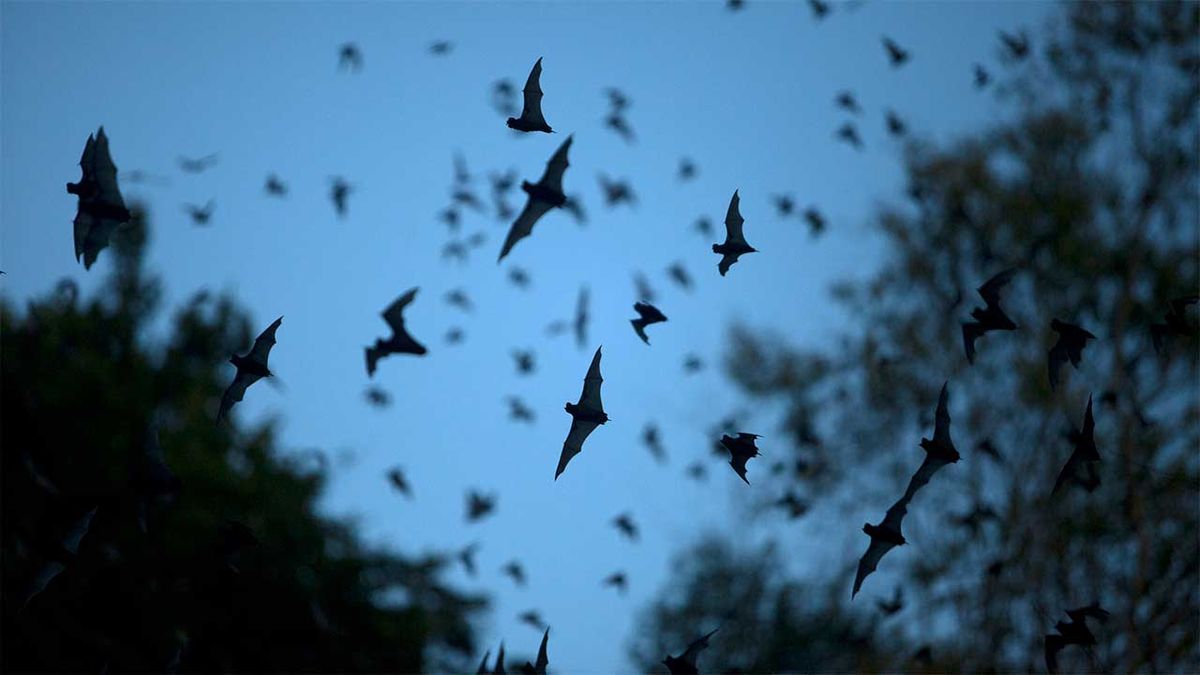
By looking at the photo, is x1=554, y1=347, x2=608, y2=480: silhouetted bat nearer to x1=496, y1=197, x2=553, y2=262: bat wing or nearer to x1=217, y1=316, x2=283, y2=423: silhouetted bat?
x1=496, y1=197, x2=553, y2=262: bat wing

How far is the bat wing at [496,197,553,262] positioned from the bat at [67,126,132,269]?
6.64 ft

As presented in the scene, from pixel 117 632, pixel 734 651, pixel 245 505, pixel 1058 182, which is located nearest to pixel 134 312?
pixel 245 505

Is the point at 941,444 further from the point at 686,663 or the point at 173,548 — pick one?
the point at 173,548

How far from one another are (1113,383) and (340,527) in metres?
15.9

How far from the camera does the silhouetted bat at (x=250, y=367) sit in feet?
20.0

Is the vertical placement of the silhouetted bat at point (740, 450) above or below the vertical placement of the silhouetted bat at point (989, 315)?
below

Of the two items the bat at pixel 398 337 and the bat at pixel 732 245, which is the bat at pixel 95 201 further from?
the bat at pixel 732 245

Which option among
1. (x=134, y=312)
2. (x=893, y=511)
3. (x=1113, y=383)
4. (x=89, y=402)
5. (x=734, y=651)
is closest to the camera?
(x=893, y=511)

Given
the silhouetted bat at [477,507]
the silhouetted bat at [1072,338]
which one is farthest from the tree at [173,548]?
the silhouetted bat at [1072,338]

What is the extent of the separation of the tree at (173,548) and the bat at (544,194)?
951cm

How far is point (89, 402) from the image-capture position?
20.7m

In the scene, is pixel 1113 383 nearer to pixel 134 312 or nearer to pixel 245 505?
pixel 245 505

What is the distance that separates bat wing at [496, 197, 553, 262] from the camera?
18.4ft

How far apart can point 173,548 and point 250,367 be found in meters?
13.3
